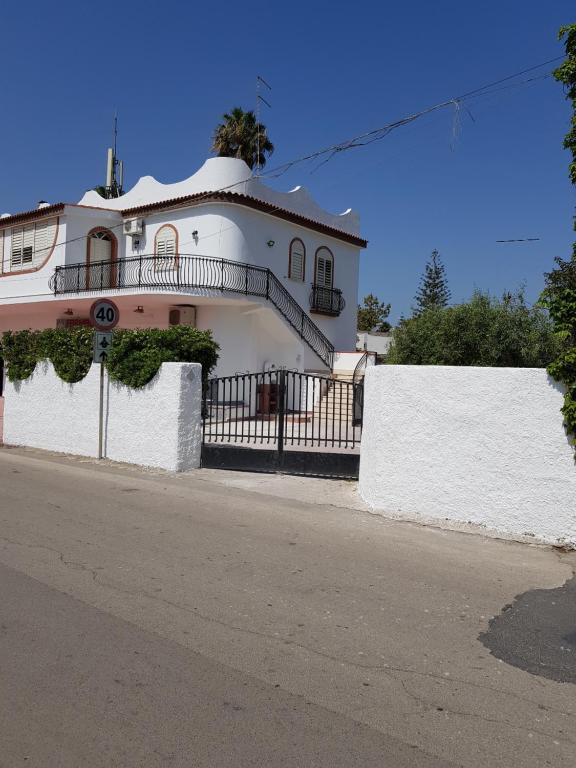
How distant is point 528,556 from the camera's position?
6.82m

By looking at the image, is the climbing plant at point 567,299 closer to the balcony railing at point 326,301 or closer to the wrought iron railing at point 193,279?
the wrought iron railing at point 193,279

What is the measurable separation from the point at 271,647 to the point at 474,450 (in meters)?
4.21

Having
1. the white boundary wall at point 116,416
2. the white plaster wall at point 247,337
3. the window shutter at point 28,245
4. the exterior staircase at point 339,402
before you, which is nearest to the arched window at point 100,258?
the window shutter at point 28,245

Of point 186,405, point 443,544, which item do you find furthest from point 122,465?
point 443,544

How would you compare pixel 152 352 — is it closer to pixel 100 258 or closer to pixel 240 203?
pixel 240 203

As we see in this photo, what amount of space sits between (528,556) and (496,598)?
1.58 meters

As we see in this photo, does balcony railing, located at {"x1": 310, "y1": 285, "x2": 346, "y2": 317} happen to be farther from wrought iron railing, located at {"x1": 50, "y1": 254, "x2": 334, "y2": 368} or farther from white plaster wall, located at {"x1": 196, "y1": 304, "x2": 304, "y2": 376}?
white plaster wall, located at {"x1": 196, "y1": 304, "x2": 304, "y2": 376}

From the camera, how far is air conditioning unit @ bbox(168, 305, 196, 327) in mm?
22031

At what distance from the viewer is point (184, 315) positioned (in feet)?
72.6

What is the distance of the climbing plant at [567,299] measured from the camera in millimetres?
7066

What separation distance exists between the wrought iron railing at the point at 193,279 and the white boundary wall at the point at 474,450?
41.9 ft

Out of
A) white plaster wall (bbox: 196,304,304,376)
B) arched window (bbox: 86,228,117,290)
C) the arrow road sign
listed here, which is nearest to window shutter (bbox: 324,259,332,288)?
white plaster wall (bbox: 196,304,304,376)

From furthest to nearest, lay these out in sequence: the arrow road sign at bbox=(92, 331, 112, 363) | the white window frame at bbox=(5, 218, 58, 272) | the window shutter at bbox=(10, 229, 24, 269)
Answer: the window shutter at bbox=(10, 229, 24, 269) < the white window frame at bbox=(5, 218, 58, 272) < the arrow road sign at bbox=(92, 331, 112, 363)

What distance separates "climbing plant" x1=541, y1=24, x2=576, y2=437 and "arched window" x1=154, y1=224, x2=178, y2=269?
15.6 m
